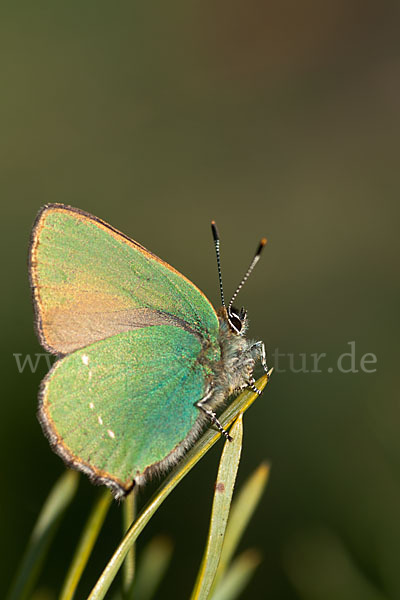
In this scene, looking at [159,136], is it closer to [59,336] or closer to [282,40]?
[282,40]

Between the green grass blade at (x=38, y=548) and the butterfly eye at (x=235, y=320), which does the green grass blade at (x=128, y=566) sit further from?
the butterfly eye at (x=235, y=320)

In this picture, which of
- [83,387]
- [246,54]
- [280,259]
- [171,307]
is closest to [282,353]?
[280,259]

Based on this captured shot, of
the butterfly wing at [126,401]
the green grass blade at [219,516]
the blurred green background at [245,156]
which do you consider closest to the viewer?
the green grass blade at [219,516]

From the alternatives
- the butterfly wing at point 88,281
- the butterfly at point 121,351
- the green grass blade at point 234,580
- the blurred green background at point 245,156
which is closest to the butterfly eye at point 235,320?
the butterfly at point 121,351

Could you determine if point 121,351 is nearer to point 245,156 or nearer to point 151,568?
point 151,568

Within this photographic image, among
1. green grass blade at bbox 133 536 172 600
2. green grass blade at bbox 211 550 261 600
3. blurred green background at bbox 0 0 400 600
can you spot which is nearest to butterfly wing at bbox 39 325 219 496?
green grass blade at bbox 133 536 172 600

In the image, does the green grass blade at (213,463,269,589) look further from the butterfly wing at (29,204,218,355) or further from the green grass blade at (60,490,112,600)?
the butterfly wing at (29,204,218,355)

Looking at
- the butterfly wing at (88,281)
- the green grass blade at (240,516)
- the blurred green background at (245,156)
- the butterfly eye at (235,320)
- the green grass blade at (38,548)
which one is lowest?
the green grass blade at (38,548)
